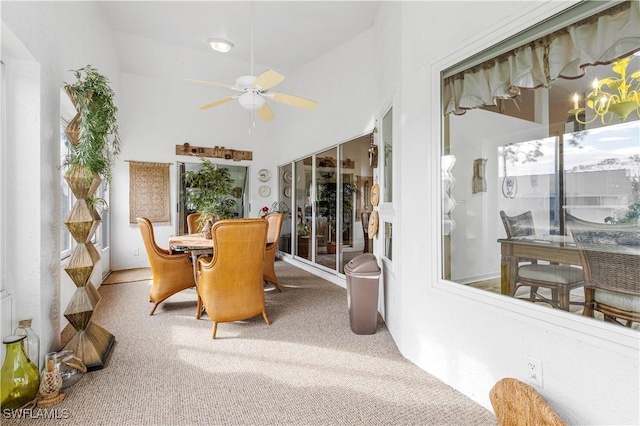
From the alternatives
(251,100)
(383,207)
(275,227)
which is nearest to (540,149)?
(383,207)

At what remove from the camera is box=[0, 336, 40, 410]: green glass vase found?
5.64ft

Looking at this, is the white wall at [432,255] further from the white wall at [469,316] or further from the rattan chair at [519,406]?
the rattan chair at [519,406]

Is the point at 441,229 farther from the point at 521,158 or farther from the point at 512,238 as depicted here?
the point at 521,158

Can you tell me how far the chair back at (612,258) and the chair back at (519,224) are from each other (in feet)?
1.14

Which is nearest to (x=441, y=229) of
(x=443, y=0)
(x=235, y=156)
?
(x=443, y=0)

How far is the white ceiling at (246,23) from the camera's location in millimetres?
3830

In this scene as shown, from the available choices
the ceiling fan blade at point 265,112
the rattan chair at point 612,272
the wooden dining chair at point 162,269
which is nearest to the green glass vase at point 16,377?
the wooden dining chair at point 162,269

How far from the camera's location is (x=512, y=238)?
201cm

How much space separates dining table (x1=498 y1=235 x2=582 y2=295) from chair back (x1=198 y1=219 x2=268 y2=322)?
1.88 m

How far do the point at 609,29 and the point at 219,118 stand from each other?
6230mm

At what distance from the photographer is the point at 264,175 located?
686cm

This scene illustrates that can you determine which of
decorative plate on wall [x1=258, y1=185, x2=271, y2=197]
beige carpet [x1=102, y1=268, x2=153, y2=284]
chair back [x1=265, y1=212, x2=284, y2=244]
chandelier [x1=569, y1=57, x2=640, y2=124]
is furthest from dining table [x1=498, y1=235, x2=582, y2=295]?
decorative plate on wall [x1=258, y1=185, x2=271, y2=197]

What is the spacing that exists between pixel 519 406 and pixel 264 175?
6095mm

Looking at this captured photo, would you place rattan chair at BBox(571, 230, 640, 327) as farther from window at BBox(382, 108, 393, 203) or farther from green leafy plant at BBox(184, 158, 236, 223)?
green leafy plant at BBox(184, 158, 236, 223)
